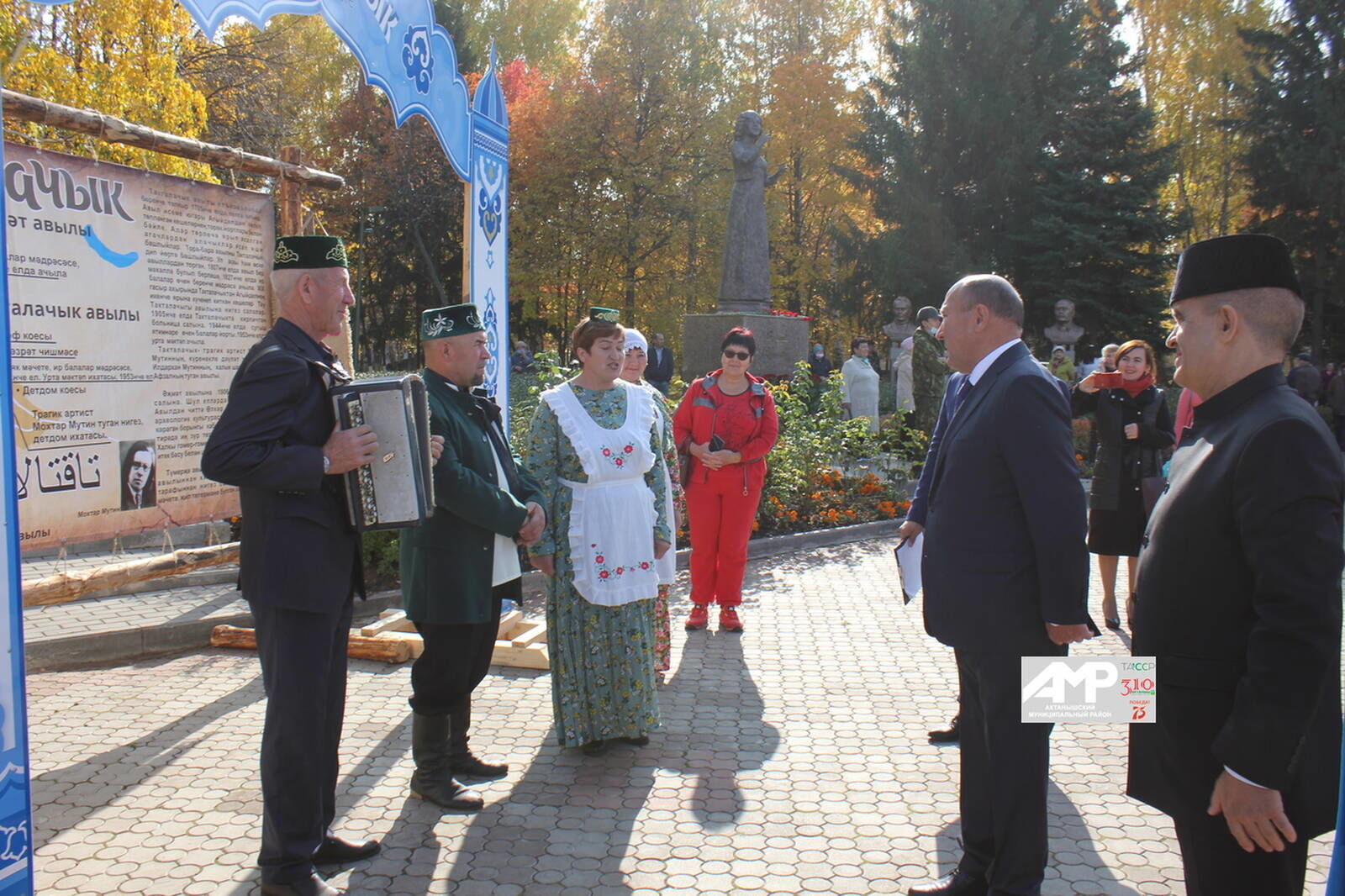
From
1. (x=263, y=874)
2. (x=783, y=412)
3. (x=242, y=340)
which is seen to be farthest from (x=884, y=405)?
(x=263, y=874)

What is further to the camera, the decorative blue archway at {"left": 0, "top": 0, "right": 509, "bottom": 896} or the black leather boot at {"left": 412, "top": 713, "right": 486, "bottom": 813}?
the black leather boot at {"left": 412, "top": 713, "right": 486, "bottom": 813}

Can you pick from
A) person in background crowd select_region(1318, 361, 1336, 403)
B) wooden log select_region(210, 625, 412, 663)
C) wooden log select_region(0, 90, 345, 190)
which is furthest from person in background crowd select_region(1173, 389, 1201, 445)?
person in background crowd select_region(1318, 361, 1336, 403)

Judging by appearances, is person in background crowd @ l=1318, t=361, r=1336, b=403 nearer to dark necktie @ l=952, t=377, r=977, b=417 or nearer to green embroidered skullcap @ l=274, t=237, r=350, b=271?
dark necktie @ l=952, t=377, r=977, b=417

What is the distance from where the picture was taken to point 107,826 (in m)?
3.71

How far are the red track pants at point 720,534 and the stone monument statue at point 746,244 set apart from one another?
388 inches

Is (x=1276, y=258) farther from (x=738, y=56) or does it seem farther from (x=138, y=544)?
(x=738, y=56)

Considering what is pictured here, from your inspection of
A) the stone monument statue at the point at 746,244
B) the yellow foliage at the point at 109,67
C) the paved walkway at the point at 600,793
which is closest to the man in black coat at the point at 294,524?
the paved walkway at the point at 600,793

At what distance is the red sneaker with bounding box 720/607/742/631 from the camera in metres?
6.65

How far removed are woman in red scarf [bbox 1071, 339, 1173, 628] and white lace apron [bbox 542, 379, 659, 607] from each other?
11.2ft

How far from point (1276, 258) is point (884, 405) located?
18.8 meters

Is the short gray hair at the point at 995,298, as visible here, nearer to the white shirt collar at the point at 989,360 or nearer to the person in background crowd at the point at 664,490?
the white shirt collar at the point at 989,360

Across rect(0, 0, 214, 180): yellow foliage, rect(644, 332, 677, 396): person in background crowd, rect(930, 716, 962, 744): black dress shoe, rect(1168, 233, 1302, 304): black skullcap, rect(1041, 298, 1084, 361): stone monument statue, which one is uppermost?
A: rect(0, 0, 214, 180): yellow foliage

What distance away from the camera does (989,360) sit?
3123 millimetres

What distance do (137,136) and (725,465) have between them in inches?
147
